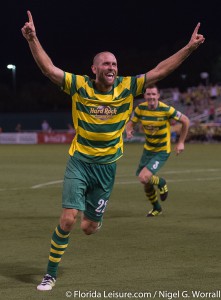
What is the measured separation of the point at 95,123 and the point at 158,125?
577 centimetres

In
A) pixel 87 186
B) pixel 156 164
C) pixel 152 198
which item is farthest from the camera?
pixel 156 164

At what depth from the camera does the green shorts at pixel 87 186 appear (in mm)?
7684

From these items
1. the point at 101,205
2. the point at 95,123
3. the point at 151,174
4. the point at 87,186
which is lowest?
the point at 151,174

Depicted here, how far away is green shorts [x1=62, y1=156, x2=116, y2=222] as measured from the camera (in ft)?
25.2

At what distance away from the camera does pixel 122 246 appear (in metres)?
9.91

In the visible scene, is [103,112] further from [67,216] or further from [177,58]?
[67,216]

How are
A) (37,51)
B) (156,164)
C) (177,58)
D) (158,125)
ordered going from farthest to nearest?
(158,125) < (156,164) < (177,58) < (37,51)

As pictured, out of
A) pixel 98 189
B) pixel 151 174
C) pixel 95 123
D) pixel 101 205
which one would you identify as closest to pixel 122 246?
pixel 101 205

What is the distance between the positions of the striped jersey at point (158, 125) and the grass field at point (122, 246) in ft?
4.20

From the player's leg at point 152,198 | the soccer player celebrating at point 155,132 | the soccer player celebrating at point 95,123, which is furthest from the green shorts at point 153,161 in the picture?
the soccer player celebrating at point 95,123

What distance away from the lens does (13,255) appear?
9266mm

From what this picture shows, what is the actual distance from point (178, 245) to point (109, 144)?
2.62 metres

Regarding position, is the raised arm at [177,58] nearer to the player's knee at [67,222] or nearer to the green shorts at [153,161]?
the player's knee at [67,222]

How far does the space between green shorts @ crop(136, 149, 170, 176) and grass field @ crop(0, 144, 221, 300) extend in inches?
34.9
